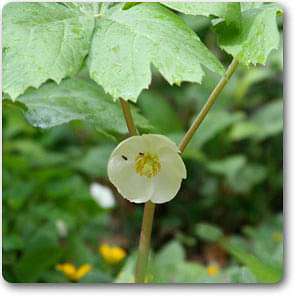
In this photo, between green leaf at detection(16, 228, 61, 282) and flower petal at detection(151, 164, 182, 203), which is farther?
green leaf at detection(16, 228, 61, 282)

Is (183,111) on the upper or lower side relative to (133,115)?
lower

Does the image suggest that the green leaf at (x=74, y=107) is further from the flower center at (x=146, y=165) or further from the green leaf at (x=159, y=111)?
the green leaf at (x=159, y=111)

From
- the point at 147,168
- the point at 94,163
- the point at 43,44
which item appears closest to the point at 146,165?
the point at 147,168

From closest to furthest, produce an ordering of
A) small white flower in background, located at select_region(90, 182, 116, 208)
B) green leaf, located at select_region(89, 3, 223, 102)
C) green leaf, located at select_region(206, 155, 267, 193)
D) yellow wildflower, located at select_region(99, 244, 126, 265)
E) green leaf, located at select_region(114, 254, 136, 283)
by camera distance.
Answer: green leaf, located at select_region(89, 3, 223, 102) < green leaf, located at select_region(114, 254, 136, 283) < yellow wildflower, located at select_region(99, 244, 126, 265) < small white flower in background, located at select_region(90, 182, 116, 208) < green leaf, located at select_region(206, 155, 267, 193)

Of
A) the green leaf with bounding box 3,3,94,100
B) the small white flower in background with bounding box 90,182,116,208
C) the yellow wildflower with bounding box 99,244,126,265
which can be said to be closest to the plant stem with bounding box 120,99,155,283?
the green leaf with bounding box 3,3,94,100

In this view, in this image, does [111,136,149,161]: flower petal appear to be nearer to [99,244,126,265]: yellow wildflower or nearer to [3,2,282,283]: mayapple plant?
[3,2,282,283]: mayapple plant

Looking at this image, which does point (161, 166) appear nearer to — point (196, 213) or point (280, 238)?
point (280, 238)
